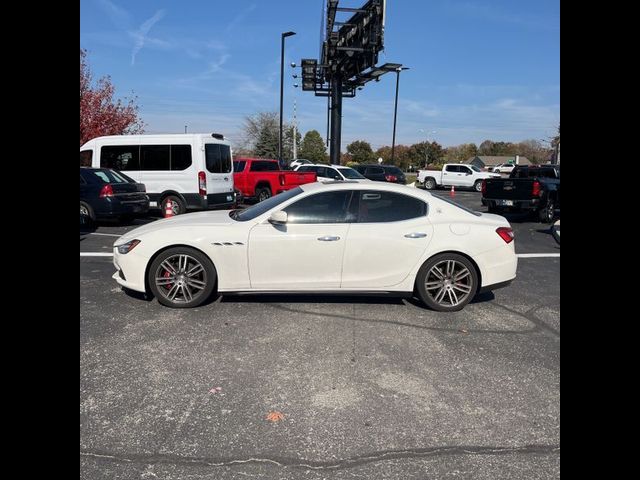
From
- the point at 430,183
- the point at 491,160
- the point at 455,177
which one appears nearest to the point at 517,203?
the point at 455,177

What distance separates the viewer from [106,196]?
11.1m

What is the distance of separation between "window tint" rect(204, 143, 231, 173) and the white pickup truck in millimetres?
20677

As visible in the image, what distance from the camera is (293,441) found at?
2.75m

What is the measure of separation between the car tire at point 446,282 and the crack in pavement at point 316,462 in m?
2.59

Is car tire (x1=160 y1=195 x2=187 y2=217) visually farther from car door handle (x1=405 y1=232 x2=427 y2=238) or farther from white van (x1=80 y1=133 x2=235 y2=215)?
car door handle (x1=405 y1=232 x2=427 y2=238)

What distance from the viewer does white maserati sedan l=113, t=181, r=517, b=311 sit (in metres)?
5.05

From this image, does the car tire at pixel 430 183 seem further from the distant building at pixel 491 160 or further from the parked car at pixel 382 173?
the distant building at pixel 491 160

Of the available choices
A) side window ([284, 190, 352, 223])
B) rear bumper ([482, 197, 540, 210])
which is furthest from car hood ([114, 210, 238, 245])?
rear bumper ([482, 197, 540, 210])

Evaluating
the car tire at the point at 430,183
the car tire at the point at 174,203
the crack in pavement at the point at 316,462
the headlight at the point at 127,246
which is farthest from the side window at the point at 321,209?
the car tire at the point at 430,183

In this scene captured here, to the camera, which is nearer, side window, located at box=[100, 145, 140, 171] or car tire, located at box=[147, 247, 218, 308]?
car tire, located at box=[147, 247, 218, 308]

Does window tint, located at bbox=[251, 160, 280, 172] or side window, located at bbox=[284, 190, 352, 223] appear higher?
window tint, located at bbox=[251, 160, 280, 172]

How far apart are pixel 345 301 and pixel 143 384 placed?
264 cm
